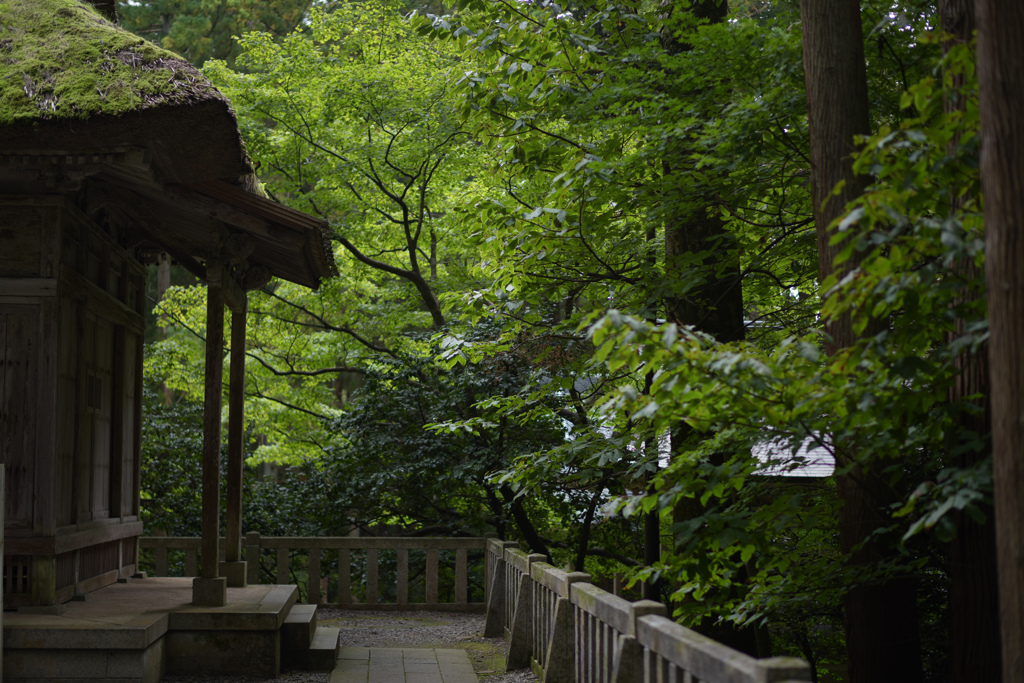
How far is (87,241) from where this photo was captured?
262 inches

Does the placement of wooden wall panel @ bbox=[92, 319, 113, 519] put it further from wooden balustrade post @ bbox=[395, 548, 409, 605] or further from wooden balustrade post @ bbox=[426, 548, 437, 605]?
wooden balustrade post @ bbox=[426, 548, 437, 605]

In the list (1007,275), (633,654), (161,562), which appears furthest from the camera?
(161,562)

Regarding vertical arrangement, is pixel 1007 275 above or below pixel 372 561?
above

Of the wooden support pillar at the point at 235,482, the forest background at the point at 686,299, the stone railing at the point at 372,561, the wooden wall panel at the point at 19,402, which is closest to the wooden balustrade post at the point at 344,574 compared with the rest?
the stone railing at the point at 372,561

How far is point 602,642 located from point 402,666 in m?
3.29

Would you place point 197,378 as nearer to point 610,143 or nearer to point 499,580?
point 499,580

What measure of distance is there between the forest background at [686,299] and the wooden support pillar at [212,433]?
1.78m

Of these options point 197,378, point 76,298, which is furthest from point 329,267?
point 197,378

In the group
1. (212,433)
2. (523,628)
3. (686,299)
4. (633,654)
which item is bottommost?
(523,628)

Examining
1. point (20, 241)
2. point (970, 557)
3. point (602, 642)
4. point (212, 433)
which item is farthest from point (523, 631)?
point (20, 241)

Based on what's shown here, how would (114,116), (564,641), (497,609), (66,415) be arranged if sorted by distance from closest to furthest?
(564,641) → (114,116) → (66,415) → (497,609)

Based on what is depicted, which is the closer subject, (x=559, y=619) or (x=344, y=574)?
(x=559, y=619)

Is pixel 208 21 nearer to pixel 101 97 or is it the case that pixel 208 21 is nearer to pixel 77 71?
pixel 77 71

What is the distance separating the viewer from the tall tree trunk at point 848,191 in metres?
3.77
